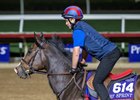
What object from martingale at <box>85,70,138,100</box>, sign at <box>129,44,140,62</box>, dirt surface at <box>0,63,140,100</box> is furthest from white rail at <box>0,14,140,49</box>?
martingale at <box>85,70,138,100</box>

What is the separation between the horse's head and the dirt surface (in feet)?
14.7

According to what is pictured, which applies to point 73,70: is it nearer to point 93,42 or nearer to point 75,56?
point 75,56

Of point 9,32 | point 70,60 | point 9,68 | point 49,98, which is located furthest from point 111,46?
point 9,32

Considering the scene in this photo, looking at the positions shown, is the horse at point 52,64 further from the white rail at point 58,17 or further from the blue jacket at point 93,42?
the white rail at point 58,17

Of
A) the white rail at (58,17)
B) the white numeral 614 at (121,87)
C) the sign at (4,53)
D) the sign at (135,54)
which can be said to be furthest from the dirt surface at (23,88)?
the white numeral 614 at (121,87)

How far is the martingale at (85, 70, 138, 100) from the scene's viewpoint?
6.47 meters

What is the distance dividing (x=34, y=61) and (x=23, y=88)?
6.22 meters

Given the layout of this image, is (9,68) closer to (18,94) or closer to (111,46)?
(18,94)

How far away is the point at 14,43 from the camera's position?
19.4 metres

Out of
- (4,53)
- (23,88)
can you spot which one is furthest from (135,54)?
(23,88)

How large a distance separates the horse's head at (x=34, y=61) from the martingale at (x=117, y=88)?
70 centimetres

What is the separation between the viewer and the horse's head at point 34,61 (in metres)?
6.71

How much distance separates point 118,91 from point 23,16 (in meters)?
13.8

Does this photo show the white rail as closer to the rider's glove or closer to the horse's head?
the horse's head
